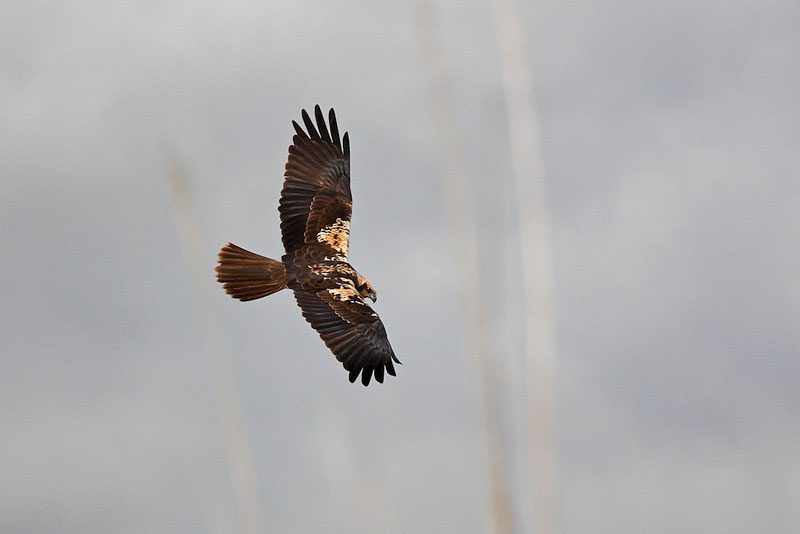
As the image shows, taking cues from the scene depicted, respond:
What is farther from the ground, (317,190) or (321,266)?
(317,190)

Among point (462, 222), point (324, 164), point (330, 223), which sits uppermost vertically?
point (324, 164)

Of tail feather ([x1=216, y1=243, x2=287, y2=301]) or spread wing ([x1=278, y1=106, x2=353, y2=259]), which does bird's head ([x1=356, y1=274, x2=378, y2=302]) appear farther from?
tail feather ([x1=216, y1=243, x2=287, y2=301])

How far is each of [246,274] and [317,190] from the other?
4195 millimetres

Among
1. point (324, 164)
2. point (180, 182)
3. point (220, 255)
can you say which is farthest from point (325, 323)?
point (180, 182)

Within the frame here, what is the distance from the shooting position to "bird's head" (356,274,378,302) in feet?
83.4

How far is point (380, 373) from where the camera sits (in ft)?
77.5

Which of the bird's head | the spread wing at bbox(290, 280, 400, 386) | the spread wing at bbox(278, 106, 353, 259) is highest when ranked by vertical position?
the spread wing at bbox(278, 106, 353, 259)

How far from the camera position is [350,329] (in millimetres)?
23734

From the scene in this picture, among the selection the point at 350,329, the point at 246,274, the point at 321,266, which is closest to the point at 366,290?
the point at 321,266

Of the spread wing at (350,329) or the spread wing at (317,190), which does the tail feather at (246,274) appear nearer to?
the spread wing at (350,329)

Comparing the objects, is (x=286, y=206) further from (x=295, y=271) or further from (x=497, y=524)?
(x=497, y=524)

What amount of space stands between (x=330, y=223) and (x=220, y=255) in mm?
3569

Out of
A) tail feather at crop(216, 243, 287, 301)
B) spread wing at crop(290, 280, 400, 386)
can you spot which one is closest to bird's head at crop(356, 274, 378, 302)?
spread wing at crop(290, 280, 400, 386)

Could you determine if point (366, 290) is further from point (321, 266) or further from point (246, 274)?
point (246, 274)
